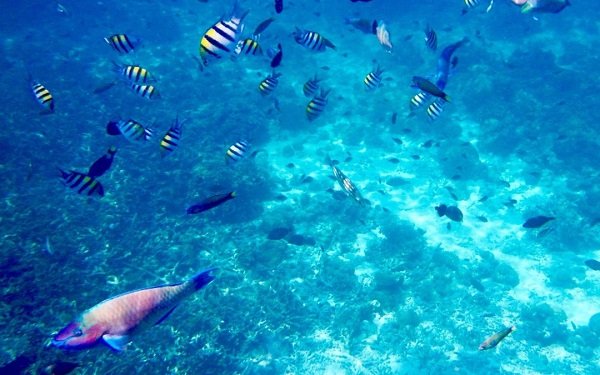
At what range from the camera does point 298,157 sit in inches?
808

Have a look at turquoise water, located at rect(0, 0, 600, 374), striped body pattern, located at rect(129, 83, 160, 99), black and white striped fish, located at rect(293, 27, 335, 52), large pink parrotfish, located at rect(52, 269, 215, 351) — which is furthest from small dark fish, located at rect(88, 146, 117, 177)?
large pink parrotfish, located at rect(52, 269, 215, 351)

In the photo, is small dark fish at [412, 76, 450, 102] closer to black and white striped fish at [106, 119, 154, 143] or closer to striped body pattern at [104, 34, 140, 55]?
black and white striped fish at [106, 119, 154, 143]

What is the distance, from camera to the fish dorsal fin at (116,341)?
2.27m

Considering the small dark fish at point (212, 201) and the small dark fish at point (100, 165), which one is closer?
the small dark fish at point (212, 201)

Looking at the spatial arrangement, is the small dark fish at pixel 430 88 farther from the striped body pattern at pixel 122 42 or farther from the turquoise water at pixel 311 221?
the striped body pattern at pixel 122 42

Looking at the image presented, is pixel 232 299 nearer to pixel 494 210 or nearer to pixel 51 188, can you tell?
pixel 51 188

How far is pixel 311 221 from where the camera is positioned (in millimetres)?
15930

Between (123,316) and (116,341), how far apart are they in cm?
15

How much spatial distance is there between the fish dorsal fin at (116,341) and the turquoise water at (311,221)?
3.77 metres

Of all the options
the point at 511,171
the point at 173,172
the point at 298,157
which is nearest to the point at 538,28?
the point at 511,171

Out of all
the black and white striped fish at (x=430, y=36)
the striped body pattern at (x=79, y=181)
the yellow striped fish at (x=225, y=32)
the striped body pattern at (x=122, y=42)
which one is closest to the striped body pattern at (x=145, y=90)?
the striped body pattern at (x=122, y=42)

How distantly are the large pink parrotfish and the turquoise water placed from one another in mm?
3516

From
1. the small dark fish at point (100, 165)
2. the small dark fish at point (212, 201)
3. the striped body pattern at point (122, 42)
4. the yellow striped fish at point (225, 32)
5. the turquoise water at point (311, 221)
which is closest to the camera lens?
the yellow striped fish at point (225, 32)

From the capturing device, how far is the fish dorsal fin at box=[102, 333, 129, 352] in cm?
227
